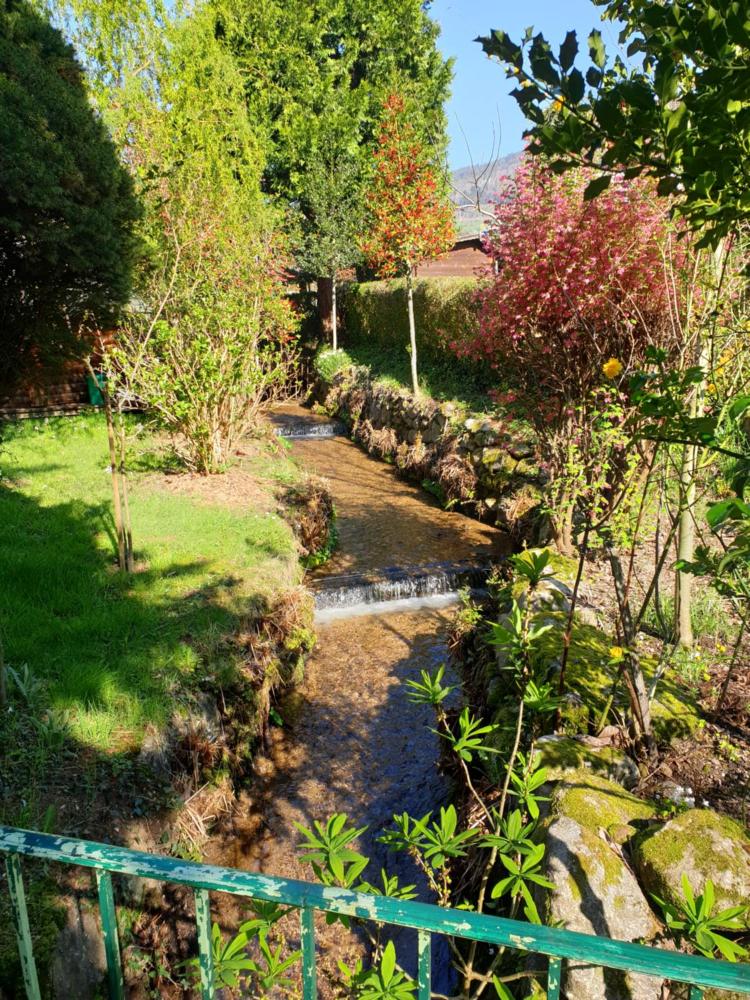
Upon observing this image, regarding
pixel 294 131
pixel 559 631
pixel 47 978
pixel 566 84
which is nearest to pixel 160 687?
pixel 47 978

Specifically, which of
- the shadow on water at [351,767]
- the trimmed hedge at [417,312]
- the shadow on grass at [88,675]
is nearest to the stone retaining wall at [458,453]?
the trimmed hedge at [417,312]

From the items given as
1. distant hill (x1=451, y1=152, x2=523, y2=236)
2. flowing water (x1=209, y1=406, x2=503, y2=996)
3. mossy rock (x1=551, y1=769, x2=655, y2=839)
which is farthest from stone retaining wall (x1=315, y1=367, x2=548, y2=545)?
mossy rock (x1=551, y1=769, x2=655, y2=839)

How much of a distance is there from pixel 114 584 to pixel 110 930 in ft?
14.4

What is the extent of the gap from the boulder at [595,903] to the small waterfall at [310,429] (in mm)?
13944

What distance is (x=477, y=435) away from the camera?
11203 millimetres

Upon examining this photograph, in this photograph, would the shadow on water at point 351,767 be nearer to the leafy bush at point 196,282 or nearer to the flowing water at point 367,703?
Answer: the flowing water at point 367,703

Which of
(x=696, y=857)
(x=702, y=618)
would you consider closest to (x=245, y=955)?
(x=696, y=857)

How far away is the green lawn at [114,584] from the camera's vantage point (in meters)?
4.03

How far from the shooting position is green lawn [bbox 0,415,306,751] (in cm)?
403

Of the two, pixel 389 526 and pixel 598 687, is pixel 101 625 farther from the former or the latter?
pixel 389 526

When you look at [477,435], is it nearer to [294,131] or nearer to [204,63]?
[204,63]

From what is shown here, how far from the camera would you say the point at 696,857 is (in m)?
2.54

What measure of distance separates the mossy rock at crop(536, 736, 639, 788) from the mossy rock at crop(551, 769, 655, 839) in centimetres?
13

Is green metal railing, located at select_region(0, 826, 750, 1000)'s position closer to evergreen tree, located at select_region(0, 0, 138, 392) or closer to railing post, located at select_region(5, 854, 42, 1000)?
railing post, located at select_region(5, 854, 42, 1000)
